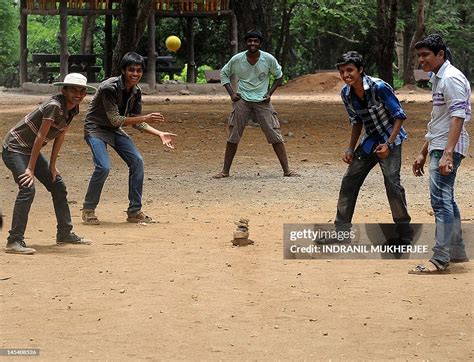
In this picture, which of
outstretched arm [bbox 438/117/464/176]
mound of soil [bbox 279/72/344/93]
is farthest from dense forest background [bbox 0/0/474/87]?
outstretched arm [bbox 438/117/464/176]

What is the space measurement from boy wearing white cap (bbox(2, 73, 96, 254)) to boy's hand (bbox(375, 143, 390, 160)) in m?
2.29

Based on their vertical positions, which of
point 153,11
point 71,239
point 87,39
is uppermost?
point 153,11

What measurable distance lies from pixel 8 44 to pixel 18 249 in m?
41.1

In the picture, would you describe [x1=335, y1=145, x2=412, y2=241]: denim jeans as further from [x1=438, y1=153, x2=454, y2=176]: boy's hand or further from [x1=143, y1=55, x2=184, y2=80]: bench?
[x1=143, y1=55, x2=184, y2=80]: bench

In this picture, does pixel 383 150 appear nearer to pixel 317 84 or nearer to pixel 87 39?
pixel 317 84

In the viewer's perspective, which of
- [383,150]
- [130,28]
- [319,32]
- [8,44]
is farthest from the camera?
[8,44]

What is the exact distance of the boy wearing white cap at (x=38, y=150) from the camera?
9039mm

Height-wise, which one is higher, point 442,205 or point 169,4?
point 169,4

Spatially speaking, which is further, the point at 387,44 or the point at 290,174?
the point at 387,44

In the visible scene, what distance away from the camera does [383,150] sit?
891 cm

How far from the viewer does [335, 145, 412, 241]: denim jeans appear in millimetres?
9062

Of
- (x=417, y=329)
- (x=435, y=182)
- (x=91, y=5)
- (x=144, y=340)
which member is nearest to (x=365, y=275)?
(x=435, y=182)

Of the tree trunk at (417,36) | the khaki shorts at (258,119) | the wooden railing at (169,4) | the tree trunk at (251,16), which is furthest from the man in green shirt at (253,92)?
the tree trunk at (417,36)

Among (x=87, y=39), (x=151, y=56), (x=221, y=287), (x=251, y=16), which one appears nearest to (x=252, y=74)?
(x=221, y=287)
